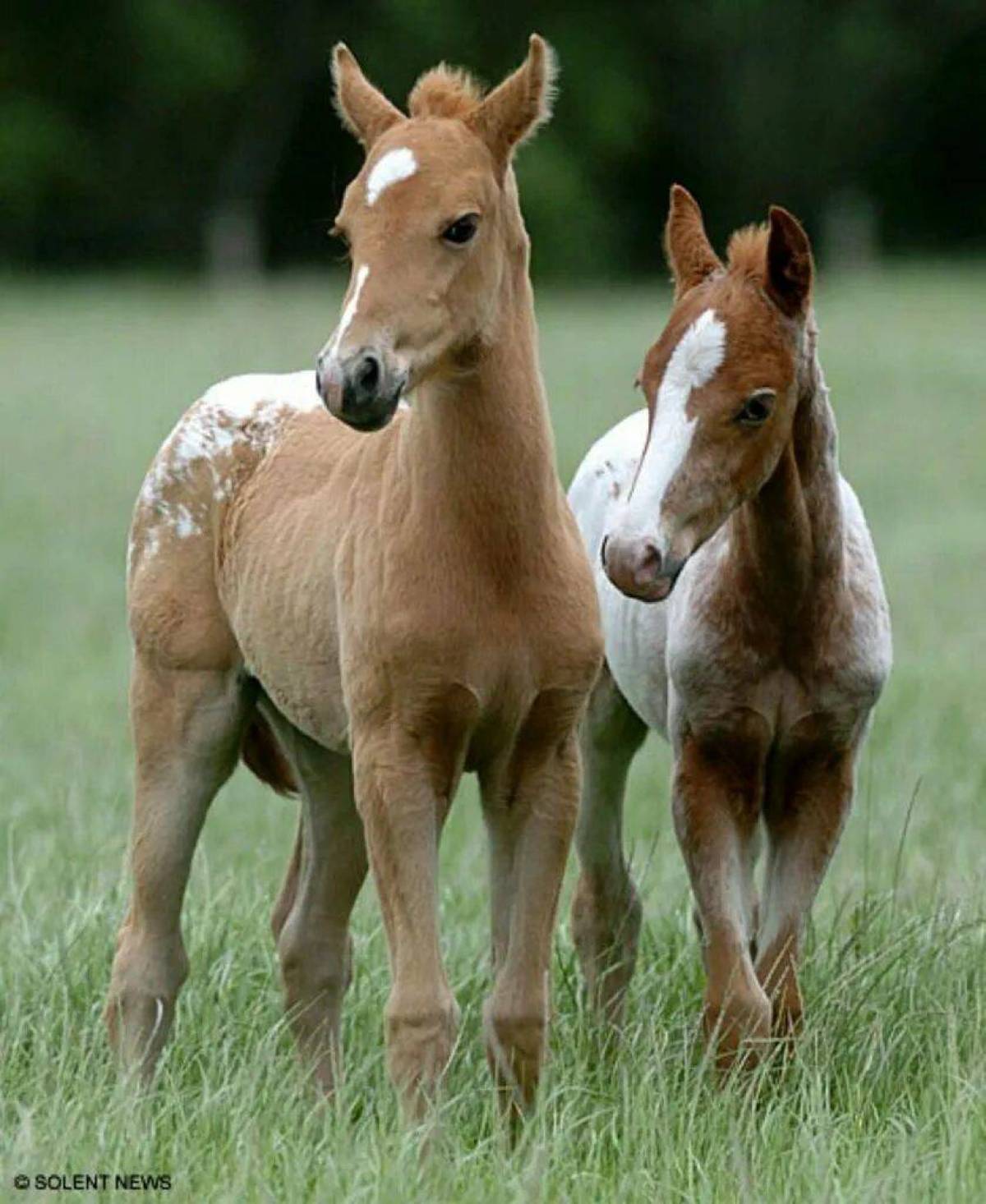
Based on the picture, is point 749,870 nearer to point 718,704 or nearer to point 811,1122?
point 718,704

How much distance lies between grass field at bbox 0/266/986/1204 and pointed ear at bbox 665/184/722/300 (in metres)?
1.48

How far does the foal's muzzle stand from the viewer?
15.2 feet

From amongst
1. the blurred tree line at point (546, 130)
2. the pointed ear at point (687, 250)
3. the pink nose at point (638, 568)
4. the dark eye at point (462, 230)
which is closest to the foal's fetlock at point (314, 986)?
the pink nose at point (638, 568)

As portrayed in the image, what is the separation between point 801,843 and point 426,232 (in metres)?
1.79

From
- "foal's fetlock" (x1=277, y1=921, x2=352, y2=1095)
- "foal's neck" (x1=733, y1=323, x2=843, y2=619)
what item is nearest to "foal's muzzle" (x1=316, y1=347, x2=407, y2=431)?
"foal's neck" (x1=733, y1=323, x2=843, y2=619)

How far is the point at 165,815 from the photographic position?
585 cm

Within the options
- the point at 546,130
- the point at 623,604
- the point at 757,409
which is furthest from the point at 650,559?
the point at 546,130

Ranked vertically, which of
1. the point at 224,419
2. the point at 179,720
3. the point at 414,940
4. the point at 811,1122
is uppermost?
the point at 224,419

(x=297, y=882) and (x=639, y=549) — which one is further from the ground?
(x=639, y=549)

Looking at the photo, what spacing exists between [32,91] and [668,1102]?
38.5 meters

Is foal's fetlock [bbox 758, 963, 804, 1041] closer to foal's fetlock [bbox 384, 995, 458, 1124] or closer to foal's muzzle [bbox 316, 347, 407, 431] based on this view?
foal's fetlock [bbox 384, 995, 458, 1124]

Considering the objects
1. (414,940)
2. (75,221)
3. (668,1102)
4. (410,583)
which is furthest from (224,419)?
(75,221)

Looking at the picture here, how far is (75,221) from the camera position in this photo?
40156 millimetres

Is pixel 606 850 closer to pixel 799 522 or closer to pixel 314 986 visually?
pixel 314 986
